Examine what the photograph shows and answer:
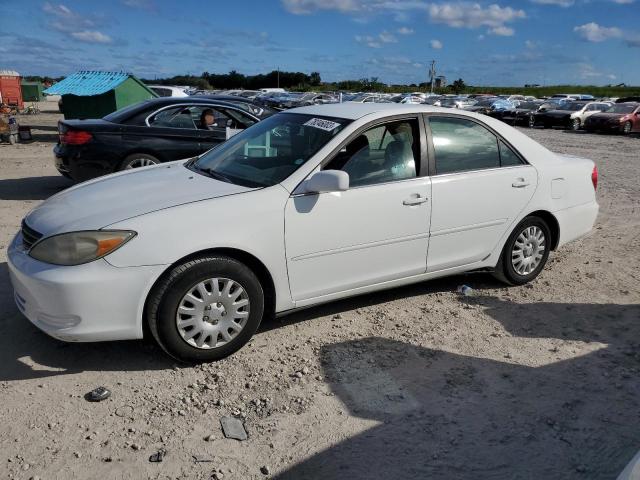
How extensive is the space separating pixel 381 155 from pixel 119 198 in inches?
73.7

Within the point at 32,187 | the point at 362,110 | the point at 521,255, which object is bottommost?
the point at 521,255

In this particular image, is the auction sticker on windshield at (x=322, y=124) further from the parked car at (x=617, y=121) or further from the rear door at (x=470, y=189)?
the parked car at (x=617, y=121)

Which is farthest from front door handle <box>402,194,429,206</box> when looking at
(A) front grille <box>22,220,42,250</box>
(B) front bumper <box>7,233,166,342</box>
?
(A) front grille <box>22,220,42,250</box>

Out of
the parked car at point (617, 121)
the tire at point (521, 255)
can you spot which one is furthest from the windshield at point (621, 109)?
the tire at point (521, 255)

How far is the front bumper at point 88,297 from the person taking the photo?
3.17 m

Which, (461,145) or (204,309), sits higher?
(461,145)

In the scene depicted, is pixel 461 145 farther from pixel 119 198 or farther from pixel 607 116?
pixel 607 116

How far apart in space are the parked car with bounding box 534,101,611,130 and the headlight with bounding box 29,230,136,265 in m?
29.3

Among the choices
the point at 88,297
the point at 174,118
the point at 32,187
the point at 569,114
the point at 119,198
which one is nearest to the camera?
the point at 88,297

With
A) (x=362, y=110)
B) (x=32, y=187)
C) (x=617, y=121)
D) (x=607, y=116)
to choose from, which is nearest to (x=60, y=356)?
(x=362, y=110)

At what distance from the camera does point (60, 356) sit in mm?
3658

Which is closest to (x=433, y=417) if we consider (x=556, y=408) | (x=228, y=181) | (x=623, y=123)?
(x=556, y=408)

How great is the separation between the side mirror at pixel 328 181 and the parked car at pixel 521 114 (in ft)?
99.3

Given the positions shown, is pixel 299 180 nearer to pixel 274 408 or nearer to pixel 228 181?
pixel 228 181
